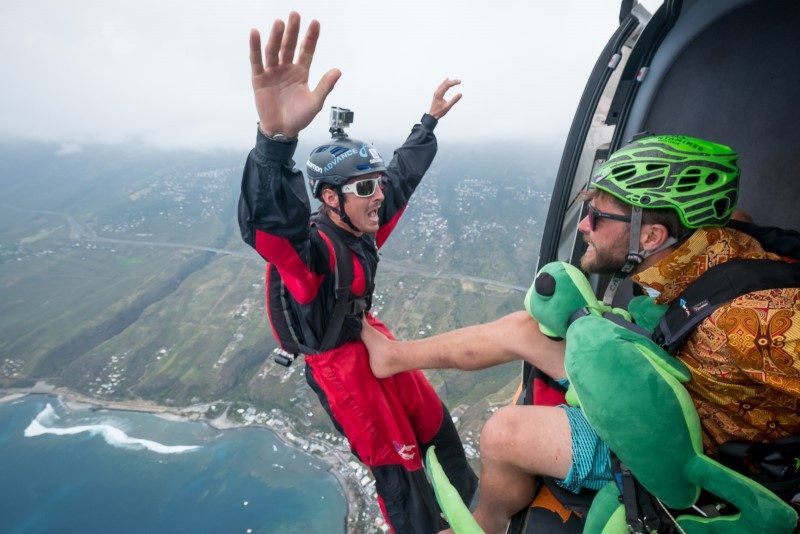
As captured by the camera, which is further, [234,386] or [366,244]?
[234,386]

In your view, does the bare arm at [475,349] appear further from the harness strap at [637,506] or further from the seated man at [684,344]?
the harness strap at [637,506]

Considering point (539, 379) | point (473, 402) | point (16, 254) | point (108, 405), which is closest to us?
point (539, 379)

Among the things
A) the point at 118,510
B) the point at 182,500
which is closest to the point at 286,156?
the point at 182,500

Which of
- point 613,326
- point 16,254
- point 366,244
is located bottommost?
point 16,254

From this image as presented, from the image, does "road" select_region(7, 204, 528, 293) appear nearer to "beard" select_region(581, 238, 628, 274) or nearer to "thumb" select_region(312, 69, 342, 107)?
"beard" select_region(581, 238, 628, 274)

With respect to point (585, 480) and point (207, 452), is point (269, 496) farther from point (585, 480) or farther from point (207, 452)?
point (585, 480)

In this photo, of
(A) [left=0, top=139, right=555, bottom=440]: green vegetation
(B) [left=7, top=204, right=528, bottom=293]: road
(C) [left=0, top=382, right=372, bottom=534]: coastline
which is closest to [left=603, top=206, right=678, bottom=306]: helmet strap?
(C) [left=0, top=382, right=372, bottom=534]: coastline

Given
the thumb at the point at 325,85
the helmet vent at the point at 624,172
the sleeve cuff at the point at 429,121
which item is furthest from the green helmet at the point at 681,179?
the sleeve cuff at the point at 429,121

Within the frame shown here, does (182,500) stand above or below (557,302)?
below
